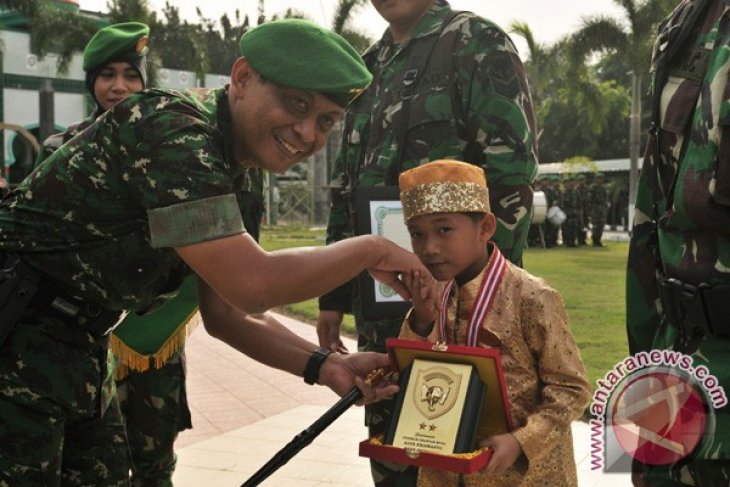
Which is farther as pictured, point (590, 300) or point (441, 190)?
point (590, 300)

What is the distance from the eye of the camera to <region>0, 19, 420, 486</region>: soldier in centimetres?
179

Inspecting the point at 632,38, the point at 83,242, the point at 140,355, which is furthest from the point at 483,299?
the point at 632,38

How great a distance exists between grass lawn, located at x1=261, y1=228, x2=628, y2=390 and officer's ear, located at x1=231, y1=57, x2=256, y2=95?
15.1 feet

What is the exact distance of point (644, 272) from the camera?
6.84ft

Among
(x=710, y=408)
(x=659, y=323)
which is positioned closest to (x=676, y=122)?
(x=659, y=323)

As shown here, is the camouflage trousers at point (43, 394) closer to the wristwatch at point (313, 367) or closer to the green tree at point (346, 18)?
the wristwatch at point (313, 367)

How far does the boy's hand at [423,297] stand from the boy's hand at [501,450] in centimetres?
35

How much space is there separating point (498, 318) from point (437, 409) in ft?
1.38

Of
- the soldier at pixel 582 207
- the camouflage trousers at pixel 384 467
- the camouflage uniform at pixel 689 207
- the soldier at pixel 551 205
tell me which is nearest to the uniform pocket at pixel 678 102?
the camouflage uniform at pixel 689 207

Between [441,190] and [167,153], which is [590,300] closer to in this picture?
[441,190]

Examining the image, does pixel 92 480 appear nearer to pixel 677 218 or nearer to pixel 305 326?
pixel 677 218

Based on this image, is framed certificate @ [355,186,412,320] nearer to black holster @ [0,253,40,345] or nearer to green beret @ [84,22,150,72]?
black holster @ [0,253,40,345]

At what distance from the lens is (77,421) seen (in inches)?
79.7

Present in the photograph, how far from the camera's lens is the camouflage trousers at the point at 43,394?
75.2 inches
